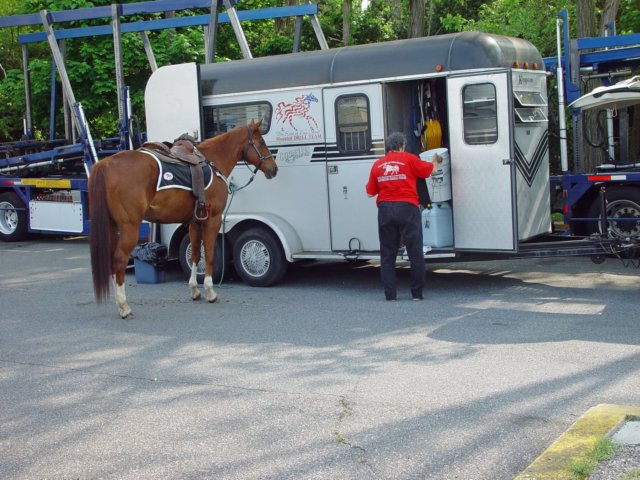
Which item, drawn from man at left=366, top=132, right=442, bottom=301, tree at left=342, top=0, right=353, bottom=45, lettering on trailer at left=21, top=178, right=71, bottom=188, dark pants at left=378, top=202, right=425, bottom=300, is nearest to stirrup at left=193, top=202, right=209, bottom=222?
man at left=366, top=132, right=442, bottom=301

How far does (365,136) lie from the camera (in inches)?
449

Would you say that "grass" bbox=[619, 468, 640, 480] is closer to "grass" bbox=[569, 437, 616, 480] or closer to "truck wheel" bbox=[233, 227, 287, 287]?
"grass" bbox=[569, 437, 616, 480]

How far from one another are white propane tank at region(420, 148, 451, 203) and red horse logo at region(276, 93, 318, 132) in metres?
1.68

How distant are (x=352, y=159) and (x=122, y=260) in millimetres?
3209

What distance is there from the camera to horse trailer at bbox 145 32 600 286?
10.7 meters

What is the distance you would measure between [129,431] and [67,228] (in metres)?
12.3

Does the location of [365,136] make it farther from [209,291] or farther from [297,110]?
[209,291]

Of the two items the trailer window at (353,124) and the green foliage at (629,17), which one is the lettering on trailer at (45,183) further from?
the green foliage at (629,17)

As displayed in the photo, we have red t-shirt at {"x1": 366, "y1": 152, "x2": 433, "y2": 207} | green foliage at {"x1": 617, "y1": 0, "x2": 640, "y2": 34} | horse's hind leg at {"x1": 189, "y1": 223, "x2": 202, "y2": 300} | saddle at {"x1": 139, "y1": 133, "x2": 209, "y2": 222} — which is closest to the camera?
red t-shirt at {"x1": 366, "y1": 152, "x2": 433, "y2": 207}

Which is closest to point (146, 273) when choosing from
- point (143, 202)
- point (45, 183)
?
point (143, 202)

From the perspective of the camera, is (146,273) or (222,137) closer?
(222,137)

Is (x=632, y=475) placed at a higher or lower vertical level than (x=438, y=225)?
lower

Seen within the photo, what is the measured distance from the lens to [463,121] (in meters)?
10.7

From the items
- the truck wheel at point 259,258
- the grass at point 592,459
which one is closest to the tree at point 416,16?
the truck wheel at point 259,258
